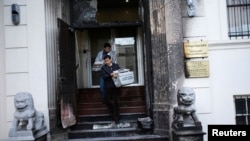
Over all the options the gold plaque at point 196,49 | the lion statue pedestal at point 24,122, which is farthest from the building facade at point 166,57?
the lion statue pedestal at point 24,122

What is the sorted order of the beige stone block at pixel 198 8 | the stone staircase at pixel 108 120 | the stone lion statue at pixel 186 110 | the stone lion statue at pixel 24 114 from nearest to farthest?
the stone lion statue at pixel 24 114, the stone lion statue at pixel 186 110, the beige stone block at pixel 198 8, the stone staircase at pixel 108 120

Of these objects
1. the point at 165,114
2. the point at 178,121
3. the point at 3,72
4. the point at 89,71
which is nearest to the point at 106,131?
the point at 165,114

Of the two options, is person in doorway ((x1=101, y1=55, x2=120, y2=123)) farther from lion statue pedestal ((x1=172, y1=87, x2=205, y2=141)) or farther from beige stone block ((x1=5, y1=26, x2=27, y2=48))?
beige stone block ((x1=5, y1=26, x2=27, y2=48))

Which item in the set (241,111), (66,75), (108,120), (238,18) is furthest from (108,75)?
(238,18)

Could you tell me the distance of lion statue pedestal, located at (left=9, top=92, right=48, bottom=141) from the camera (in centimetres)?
595

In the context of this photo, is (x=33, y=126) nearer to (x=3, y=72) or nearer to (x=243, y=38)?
(x=3, y=72)

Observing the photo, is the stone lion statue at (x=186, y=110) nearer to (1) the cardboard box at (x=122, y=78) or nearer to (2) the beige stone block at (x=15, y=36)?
(1) the cardboard box at (x=122, y=78)

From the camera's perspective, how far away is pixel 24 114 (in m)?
6.05

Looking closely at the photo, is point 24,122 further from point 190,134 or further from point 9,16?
point 190,134

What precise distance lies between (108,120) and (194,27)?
3226 mm

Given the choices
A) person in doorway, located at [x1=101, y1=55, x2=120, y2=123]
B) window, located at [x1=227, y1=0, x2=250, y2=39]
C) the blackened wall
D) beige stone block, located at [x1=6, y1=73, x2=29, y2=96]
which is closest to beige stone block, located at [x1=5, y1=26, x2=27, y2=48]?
beige stone block, located at [x1=6, y1=73, x2=29, y2=96]

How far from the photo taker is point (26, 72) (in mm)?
6883

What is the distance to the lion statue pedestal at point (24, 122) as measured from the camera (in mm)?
5949

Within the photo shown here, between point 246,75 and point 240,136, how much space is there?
3.91 meters
